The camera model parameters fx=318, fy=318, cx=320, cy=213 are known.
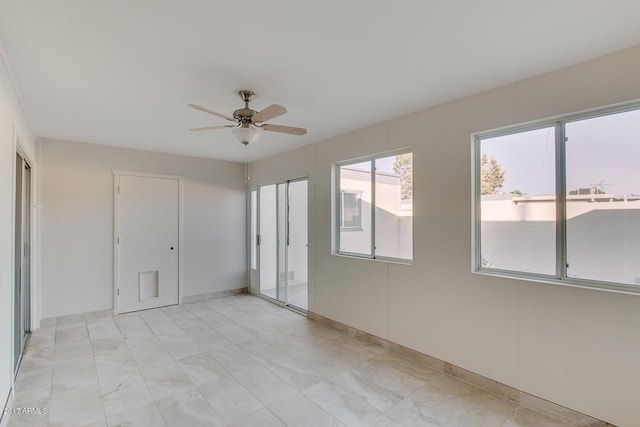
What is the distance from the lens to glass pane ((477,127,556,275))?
250cm

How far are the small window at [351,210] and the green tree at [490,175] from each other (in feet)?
4.99

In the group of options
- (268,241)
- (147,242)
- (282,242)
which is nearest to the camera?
(147,242)

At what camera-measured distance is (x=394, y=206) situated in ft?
11.8

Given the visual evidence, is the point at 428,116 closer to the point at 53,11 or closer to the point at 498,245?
the point at 498,245

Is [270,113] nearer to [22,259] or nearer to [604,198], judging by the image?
[604,198]

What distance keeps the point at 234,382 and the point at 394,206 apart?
238 cm

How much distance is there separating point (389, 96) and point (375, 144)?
2.83 ft

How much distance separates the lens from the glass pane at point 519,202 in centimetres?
250

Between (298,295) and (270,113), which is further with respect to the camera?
(298,295)

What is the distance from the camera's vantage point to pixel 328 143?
14.4 ft

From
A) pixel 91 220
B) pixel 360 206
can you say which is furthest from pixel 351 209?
pixel 91 220

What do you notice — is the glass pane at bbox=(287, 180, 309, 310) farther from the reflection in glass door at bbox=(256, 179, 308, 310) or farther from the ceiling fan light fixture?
the ceiling fan light fixture

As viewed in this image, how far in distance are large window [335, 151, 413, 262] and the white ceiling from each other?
27.5 inches

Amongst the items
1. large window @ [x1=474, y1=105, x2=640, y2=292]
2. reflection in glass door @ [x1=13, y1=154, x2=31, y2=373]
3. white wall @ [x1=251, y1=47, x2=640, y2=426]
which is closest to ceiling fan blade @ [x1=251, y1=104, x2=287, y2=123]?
white wall @ [x1=251, y1=47, x2=640, y2=426]
